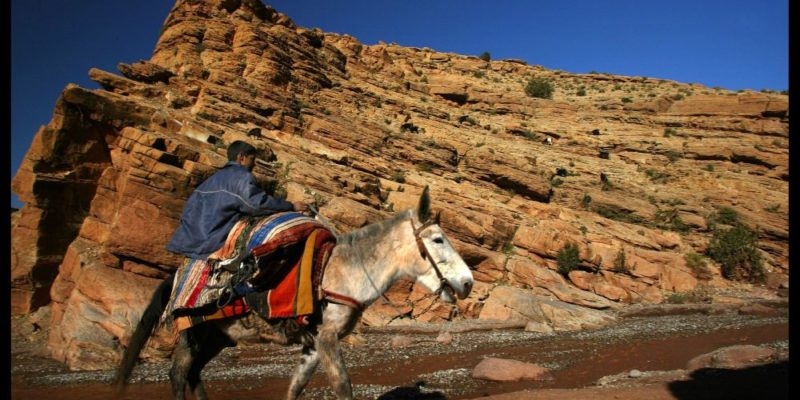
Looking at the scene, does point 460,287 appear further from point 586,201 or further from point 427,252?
point 586,201

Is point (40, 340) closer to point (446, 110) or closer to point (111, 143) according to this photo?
point (111, 143)

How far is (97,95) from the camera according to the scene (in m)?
18.6

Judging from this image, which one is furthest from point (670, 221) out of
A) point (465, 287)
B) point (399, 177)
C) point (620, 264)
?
point (465, 287)

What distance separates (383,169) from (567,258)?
12435 millimetres

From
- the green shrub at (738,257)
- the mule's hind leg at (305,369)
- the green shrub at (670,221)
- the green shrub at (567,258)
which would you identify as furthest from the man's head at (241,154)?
the green shrub at (670,221)

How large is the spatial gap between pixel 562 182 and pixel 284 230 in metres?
36.0

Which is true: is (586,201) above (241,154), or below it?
below

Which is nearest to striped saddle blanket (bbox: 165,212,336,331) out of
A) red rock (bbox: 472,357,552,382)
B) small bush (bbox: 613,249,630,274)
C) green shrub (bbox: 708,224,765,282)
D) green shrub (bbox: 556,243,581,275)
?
red rock (bbox: 472,357,552,382)

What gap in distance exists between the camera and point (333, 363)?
397cm

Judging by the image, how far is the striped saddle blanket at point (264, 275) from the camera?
404 cm

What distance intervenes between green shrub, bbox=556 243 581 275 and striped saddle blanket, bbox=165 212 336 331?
75.3 feet

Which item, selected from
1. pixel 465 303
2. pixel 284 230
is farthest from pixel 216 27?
pixel 284 230

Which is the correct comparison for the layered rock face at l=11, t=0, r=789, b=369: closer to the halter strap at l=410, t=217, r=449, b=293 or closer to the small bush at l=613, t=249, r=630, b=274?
the small bush at l=613, t=249, r=630, b=274

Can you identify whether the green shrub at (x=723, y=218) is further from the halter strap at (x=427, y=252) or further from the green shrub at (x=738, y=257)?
the halter strap at (x=427, y=252)
